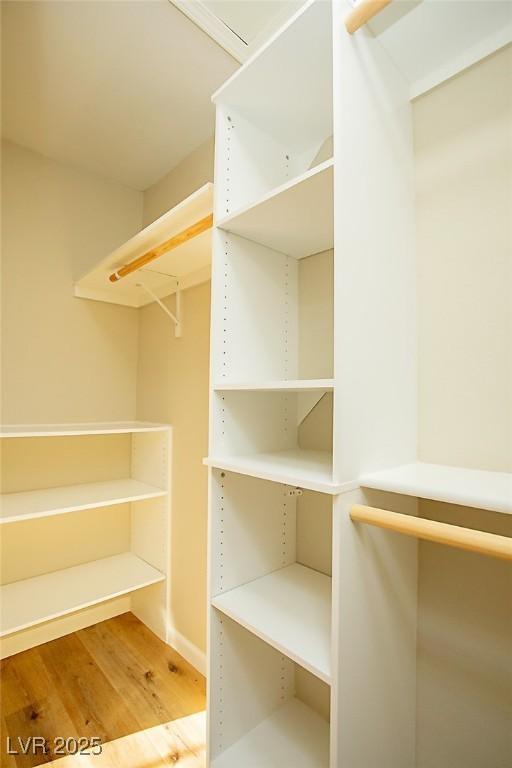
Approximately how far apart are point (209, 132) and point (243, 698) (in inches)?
90.2

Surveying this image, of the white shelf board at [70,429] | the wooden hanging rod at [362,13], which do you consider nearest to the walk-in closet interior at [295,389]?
the wooden hanging rod at [362,13]

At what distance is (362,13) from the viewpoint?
753mm

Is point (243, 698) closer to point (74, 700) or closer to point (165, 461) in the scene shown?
point (74, 700)

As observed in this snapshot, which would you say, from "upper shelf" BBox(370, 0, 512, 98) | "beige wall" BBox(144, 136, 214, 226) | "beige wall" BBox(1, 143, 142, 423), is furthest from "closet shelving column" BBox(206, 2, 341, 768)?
"beige wall" BBox(1, 143, 142, 423)

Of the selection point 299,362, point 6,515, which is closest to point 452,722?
point 299,362

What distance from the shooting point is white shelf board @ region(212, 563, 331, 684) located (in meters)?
0.84

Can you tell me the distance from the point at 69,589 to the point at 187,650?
0.66 meters

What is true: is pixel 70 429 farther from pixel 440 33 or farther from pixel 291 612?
pixel 440 33

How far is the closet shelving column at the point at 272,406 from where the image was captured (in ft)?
3.09

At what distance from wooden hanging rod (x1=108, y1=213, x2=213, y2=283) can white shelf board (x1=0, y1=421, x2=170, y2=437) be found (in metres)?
0.77

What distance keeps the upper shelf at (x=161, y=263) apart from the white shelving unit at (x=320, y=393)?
0.30 m

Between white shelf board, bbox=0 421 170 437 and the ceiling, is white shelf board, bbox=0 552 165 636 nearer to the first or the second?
white shelf board, bbox=0 421 170 437

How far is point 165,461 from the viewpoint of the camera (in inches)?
80.8

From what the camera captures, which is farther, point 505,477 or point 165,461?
point 165,461
